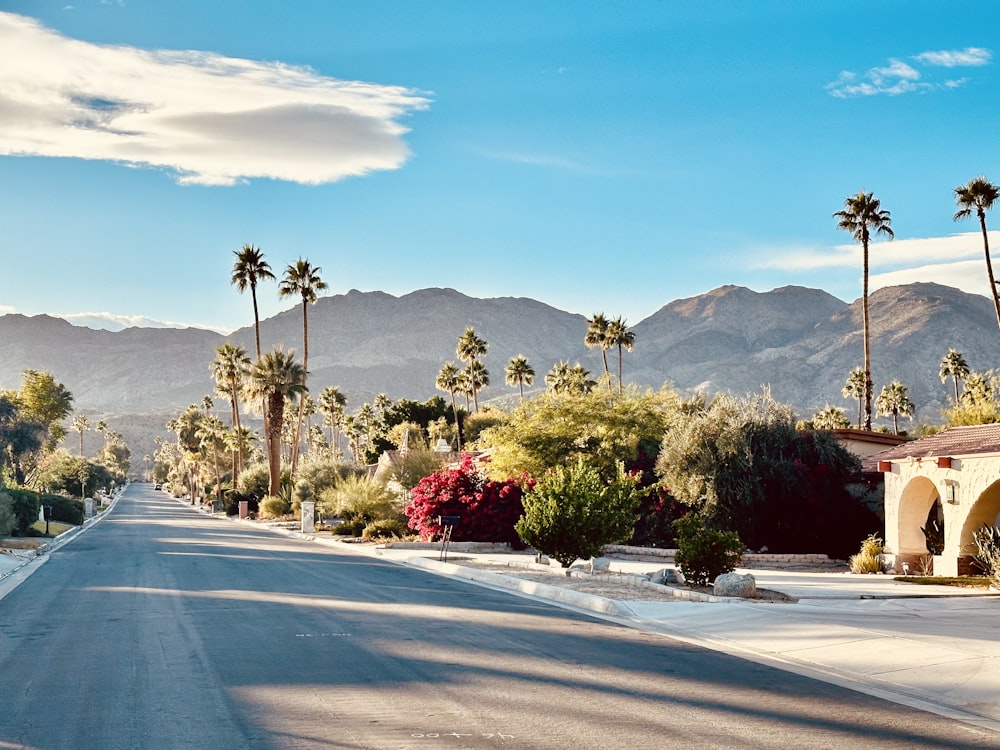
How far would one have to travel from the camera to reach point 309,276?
257ft

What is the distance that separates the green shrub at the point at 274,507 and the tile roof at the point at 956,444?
5240 cm

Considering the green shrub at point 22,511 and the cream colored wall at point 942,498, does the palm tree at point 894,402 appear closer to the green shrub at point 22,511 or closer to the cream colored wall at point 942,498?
the green shrub at point 22,511

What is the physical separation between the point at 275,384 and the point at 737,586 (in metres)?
56.5

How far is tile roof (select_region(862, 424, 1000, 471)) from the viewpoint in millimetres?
23484

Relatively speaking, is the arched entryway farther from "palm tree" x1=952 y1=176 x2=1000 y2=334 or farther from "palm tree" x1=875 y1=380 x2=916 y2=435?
"palm tree" x1=875 y1=380 x2=916 y2=435

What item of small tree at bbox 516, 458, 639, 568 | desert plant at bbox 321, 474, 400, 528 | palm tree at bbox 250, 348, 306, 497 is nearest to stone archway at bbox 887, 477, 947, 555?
small tree at bbox 516, 458, 639, 568

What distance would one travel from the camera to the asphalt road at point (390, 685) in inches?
371

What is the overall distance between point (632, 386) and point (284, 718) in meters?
30.0

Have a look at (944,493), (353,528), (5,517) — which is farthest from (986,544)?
(5,517)

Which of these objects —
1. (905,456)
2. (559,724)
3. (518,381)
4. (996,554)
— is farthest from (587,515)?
(518,381)

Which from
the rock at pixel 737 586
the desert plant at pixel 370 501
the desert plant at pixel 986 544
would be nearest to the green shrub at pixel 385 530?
the desert plant at pixel 370 501

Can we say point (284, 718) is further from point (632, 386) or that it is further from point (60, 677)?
point (632, 386)

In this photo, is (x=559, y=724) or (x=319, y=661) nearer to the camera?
(x=559, y=724)

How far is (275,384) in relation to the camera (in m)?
72.6
